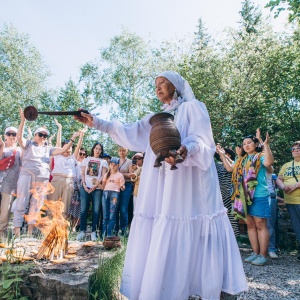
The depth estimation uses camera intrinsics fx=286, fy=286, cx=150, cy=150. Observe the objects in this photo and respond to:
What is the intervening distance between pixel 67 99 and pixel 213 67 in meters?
13.4

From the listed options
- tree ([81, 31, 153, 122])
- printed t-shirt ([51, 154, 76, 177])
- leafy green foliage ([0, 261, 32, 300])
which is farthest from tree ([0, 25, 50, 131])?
leafy green foliage ([0, 261, 32, 300])

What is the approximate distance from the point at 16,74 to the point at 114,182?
82.9ft

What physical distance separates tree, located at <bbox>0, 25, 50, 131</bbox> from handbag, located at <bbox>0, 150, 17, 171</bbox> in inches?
895

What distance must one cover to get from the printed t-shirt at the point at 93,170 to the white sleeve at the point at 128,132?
3707 mm

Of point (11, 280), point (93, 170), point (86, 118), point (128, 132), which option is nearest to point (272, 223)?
point (93, 170)

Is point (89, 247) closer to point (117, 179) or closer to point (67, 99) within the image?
point (117, 179)

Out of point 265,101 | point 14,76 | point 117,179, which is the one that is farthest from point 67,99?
point 117,179

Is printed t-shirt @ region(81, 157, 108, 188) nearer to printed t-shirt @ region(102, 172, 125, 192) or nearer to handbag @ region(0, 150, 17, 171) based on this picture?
printed t-shirt @ region(102, 172, 125, 192)

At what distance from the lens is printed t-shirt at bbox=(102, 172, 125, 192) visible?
6.29 m

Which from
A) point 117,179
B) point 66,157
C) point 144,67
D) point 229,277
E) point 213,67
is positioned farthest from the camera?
point 144,67

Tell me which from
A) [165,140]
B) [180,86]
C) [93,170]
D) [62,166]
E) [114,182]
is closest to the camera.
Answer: [165,140]

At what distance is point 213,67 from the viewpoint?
15195 mm

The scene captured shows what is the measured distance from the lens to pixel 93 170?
659cm

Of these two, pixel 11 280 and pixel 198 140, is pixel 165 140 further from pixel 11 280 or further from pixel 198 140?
pixel 11 280
